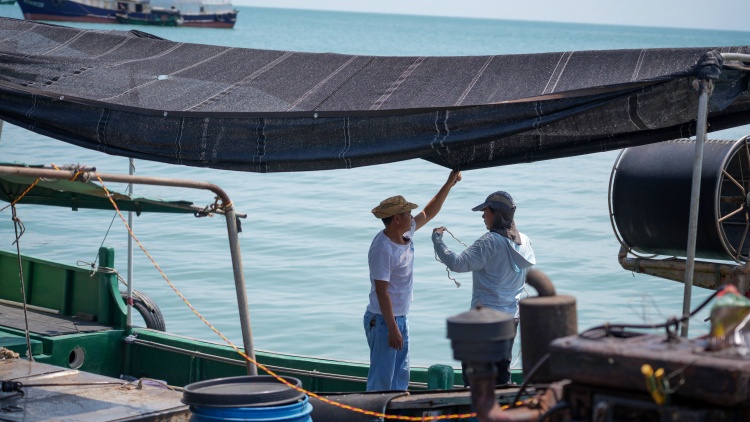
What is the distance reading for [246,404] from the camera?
180 inches

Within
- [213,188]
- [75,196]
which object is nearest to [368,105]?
[213,188]

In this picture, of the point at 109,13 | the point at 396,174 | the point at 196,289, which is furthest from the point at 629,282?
the point at 109,13

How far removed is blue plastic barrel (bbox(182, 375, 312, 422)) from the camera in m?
4.54

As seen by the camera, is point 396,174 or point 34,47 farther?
point 396,174

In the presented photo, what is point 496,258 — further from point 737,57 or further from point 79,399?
point 79,399

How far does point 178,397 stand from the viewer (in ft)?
→ 19.1

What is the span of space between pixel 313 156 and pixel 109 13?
86.8 meters

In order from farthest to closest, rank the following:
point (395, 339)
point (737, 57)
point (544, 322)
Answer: point (395, 339), point (737, 57), point (544, 322)

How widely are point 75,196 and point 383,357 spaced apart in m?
3.23

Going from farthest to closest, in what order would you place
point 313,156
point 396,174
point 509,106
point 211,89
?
1. point 396,174
2. point 211,89
3. point 313,156
4. point 509,106

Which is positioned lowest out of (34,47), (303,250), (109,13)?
(303,250)

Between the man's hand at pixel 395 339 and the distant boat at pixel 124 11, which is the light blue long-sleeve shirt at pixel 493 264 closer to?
the man's hand at pixel 395 339

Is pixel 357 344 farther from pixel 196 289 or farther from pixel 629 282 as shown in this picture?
pixel 629 282

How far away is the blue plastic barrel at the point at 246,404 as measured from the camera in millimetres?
4543
